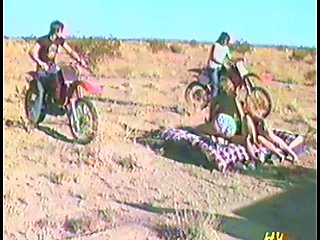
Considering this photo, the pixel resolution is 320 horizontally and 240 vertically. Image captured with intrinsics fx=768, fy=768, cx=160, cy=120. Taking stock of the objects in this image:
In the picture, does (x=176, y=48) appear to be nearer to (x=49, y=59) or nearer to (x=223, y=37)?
(x=223, y=37)

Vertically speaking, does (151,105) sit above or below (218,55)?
below

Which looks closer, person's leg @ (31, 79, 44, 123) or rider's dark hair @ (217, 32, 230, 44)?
rider's dark hair @ (217, 32, 230, 44)

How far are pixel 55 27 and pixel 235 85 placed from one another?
68 centimetres

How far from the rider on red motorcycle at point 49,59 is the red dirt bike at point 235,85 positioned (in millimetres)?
424

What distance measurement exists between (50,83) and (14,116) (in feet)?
0.59

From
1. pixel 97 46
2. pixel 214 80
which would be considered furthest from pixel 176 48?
pixel 97 46

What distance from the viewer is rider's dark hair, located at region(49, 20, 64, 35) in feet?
9.10

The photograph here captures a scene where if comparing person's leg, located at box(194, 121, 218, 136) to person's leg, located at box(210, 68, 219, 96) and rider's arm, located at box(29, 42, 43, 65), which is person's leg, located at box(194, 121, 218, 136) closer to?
person's leg, located at box(210, 68, 219, 96)

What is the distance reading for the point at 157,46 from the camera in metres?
2.79

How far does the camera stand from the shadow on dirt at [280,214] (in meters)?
2.69

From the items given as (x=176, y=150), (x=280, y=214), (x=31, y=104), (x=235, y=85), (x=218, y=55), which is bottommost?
(x=280, y=214)

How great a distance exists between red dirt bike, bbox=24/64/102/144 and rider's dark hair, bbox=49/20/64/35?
138mm

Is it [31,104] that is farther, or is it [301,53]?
[31,104]

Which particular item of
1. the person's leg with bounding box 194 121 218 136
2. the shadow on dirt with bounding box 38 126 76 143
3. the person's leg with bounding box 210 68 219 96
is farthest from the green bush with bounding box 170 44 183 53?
the shadow on dirt with bounding box 38 126 76 143
